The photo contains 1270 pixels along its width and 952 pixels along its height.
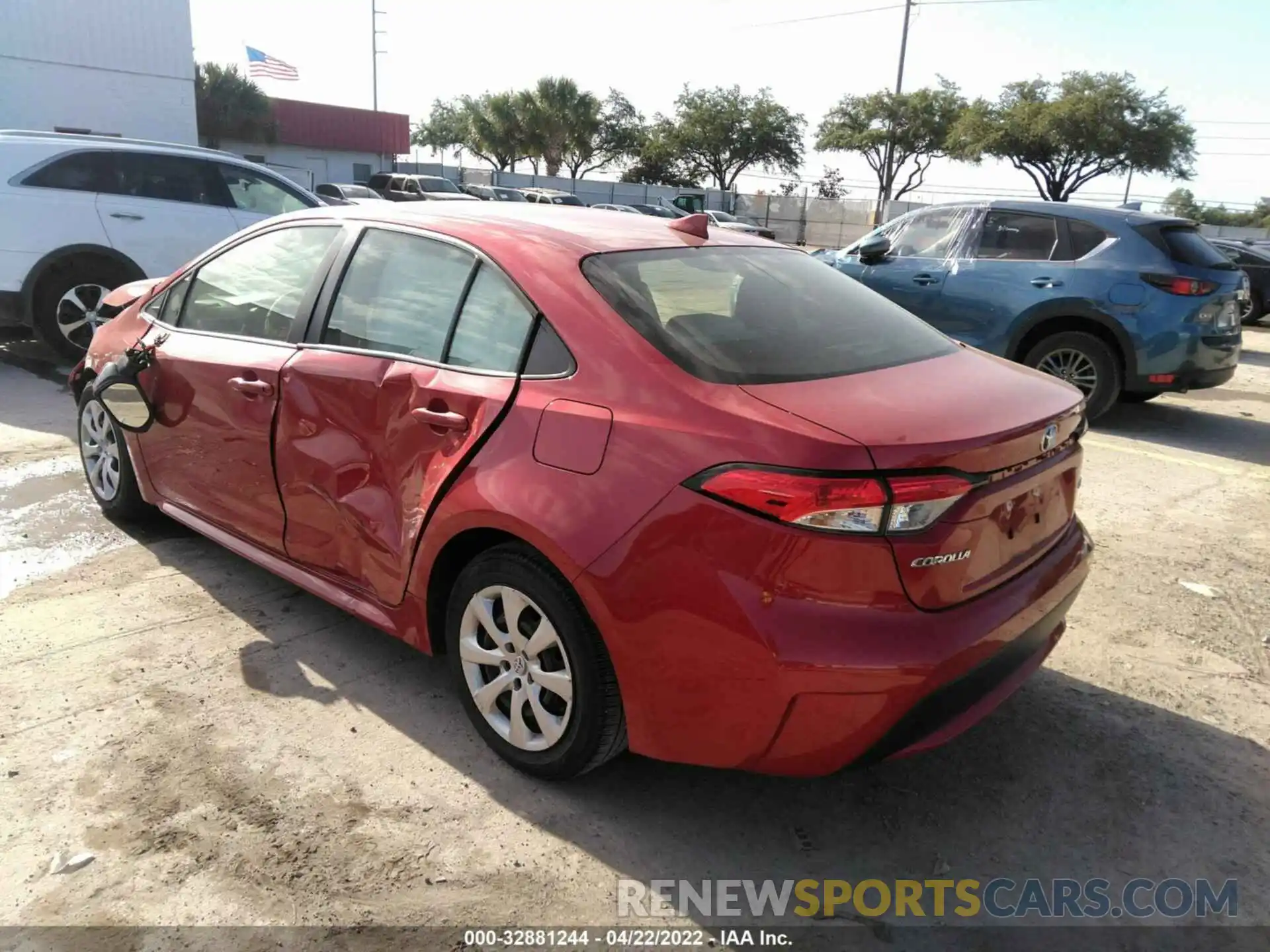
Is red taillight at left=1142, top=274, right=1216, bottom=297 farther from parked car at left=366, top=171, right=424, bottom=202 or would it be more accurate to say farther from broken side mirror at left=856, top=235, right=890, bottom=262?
parked car at left=366, top=171, right=424, bottom=202

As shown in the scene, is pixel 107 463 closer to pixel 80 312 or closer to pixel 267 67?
pixel 80 312

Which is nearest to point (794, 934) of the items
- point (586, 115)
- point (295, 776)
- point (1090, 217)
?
point (295, 776)

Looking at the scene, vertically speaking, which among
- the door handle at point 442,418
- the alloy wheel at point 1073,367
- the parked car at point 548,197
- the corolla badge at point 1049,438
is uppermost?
the parked car at point 548,197

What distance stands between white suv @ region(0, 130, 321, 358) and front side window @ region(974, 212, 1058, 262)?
5934 millimetres

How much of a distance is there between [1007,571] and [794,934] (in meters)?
1.05

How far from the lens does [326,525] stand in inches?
122

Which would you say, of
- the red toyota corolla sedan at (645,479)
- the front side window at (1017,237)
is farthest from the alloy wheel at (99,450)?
the front side window at (1017,237)

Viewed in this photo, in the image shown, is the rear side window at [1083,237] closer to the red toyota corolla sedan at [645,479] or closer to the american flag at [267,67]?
the red toyota corolla sedan at [645,479]

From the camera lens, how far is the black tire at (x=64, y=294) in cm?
724

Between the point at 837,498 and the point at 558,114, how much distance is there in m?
57.5

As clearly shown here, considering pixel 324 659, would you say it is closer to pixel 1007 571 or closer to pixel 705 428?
pixel 705 428

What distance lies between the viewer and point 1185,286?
6.73 meters

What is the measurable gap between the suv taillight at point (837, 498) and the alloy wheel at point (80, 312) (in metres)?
7.06

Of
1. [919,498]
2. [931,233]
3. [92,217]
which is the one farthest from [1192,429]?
[92,217]
